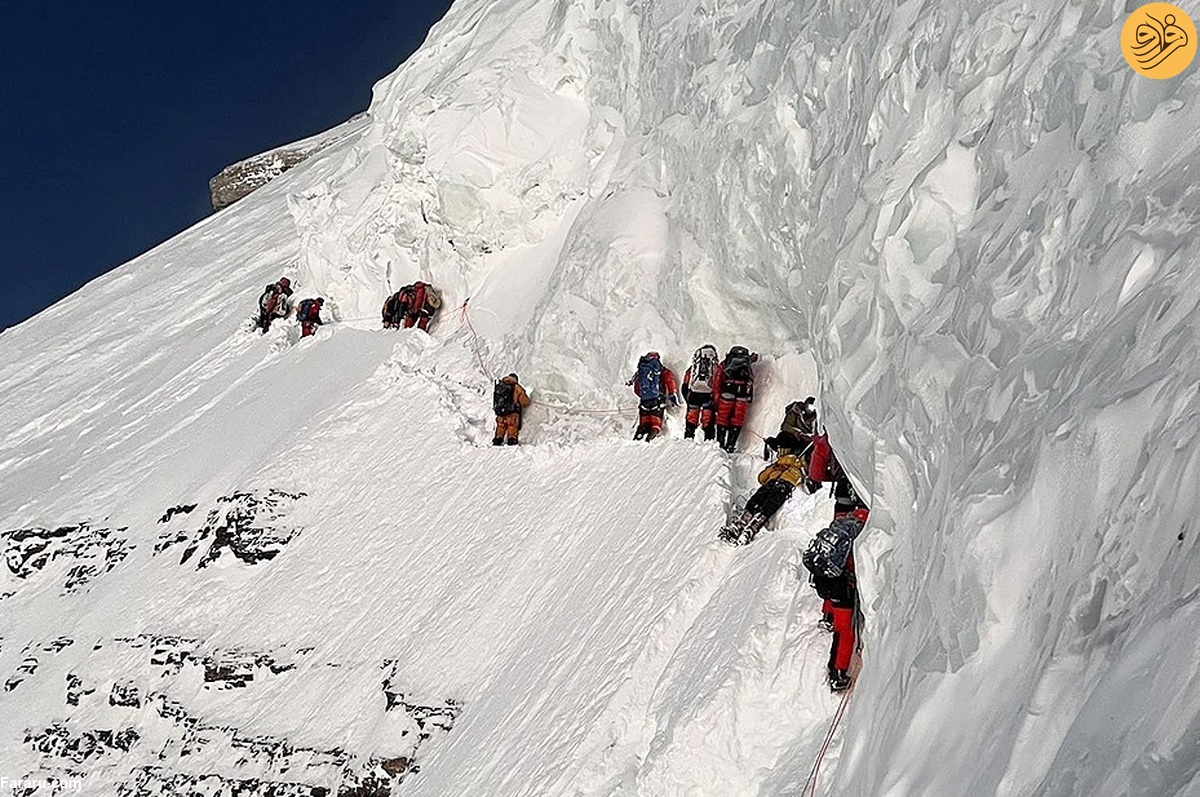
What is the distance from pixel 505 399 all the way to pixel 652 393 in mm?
2396

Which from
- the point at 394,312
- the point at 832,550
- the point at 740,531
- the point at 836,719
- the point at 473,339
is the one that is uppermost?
the point at 394,312

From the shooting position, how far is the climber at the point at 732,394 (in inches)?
397

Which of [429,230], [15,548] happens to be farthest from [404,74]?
[15,548]

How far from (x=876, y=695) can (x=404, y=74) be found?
17.5 m

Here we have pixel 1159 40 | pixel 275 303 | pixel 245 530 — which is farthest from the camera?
pixel 275 303

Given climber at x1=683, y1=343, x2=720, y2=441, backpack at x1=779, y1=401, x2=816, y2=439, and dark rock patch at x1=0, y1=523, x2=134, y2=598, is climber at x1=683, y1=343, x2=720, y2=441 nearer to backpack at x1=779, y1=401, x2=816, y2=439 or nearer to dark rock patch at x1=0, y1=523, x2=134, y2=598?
backpack at x1=779, y1=401, x2=816, y2=439

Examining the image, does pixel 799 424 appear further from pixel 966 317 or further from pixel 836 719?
pixel 966 317

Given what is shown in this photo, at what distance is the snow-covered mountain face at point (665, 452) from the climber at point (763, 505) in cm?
15

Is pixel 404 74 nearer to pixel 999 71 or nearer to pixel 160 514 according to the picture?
pixel 160 514

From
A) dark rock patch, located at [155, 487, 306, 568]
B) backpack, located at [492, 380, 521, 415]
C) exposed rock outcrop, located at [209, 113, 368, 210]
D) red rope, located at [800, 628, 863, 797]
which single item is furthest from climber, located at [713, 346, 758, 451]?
exposed rock outcrop, located at [209, 113, 368, 210]

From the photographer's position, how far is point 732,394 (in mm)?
10125

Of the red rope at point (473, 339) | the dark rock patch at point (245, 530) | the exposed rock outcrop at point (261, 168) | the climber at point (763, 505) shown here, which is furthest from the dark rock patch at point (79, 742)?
the exposed rock outcrop at point (261, 168)

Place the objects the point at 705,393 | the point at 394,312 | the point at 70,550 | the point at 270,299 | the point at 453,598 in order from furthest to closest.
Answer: the point at 270,299
the point at 394,312
the point at 70,550
the point at 453,598
the point at 705,393

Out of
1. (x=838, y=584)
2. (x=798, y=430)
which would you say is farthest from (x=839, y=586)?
(x=798, y=430)
